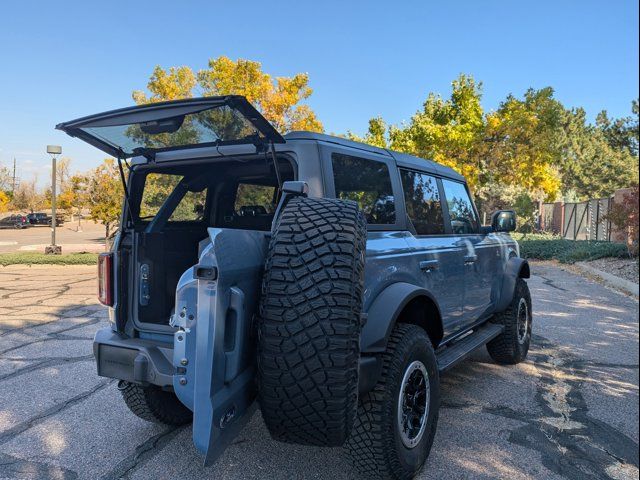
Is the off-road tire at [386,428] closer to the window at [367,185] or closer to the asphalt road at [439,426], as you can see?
the asphalt road at [439,426]

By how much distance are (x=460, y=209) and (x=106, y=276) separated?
9.77 ft

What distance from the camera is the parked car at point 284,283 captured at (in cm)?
207

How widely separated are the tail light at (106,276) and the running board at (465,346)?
7.10 ft

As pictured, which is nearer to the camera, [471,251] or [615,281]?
[471,251]

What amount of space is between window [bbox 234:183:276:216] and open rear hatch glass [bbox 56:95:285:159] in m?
0.81

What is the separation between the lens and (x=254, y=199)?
379 centimetres

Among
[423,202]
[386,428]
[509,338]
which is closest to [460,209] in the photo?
[423,202]

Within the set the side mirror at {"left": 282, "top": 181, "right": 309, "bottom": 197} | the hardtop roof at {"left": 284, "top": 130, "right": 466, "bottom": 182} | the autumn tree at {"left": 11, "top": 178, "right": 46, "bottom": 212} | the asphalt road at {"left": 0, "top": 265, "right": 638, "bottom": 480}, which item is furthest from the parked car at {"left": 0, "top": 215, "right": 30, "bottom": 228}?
the side mirror at {"left": 282, "top": 181, "right": 309, "bottom": 197}

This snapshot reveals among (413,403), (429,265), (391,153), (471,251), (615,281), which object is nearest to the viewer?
(413,403)

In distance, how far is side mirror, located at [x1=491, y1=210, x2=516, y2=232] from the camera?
4668 millimetres

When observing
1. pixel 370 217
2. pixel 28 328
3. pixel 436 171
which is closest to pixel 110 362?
pixel 370 217

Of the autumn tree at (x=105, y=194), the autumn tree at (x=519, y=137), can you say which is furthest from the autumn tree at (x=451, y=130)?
the autumn tree at (x=105, y=194)

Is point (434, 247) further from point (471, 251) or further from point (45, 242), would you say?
point (45, 242)

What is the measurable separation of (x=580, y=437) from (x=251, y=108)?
3023 mm
